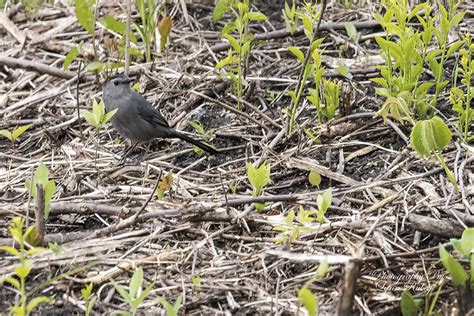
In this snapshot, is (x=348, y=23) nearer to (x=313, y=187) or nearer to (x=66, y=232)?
Answer: (x=313, y=187)

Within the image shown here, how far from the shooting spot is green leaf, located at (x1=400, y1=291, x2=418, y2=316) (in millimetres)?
3676

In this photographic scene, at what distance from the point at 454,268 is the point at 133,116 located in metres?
3.43

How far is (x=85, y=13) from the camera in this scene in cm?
684

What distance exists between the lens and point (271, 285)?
4051mm

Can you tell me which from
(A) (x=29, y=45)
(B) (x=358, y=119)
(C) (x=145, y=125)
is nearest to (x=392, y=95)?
(B) (x=358, y=119)

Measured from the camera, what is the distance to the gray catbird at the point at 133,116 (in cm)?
638

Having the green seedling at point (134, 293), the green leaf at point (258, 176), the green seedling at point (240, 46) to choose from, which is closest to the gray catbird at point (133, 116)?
the green seedling at point (240, 46)

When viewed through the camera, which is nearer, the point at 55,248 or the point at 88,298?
the point at 88,298

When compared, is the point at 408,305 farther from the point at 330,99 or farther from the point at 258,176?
the point at 330,99

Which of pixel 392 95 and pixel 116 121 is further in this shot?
pixel 116 121

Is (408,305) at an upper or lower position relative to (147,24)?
lower

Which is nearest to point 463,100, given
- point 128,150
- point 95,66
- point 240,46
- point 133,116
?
point 240,46

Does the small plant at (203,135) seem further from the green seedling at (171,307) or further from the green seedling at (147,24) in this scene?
the green seedling at (171,307)

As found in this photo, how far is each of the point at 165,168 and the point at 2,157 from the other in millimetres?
1238
